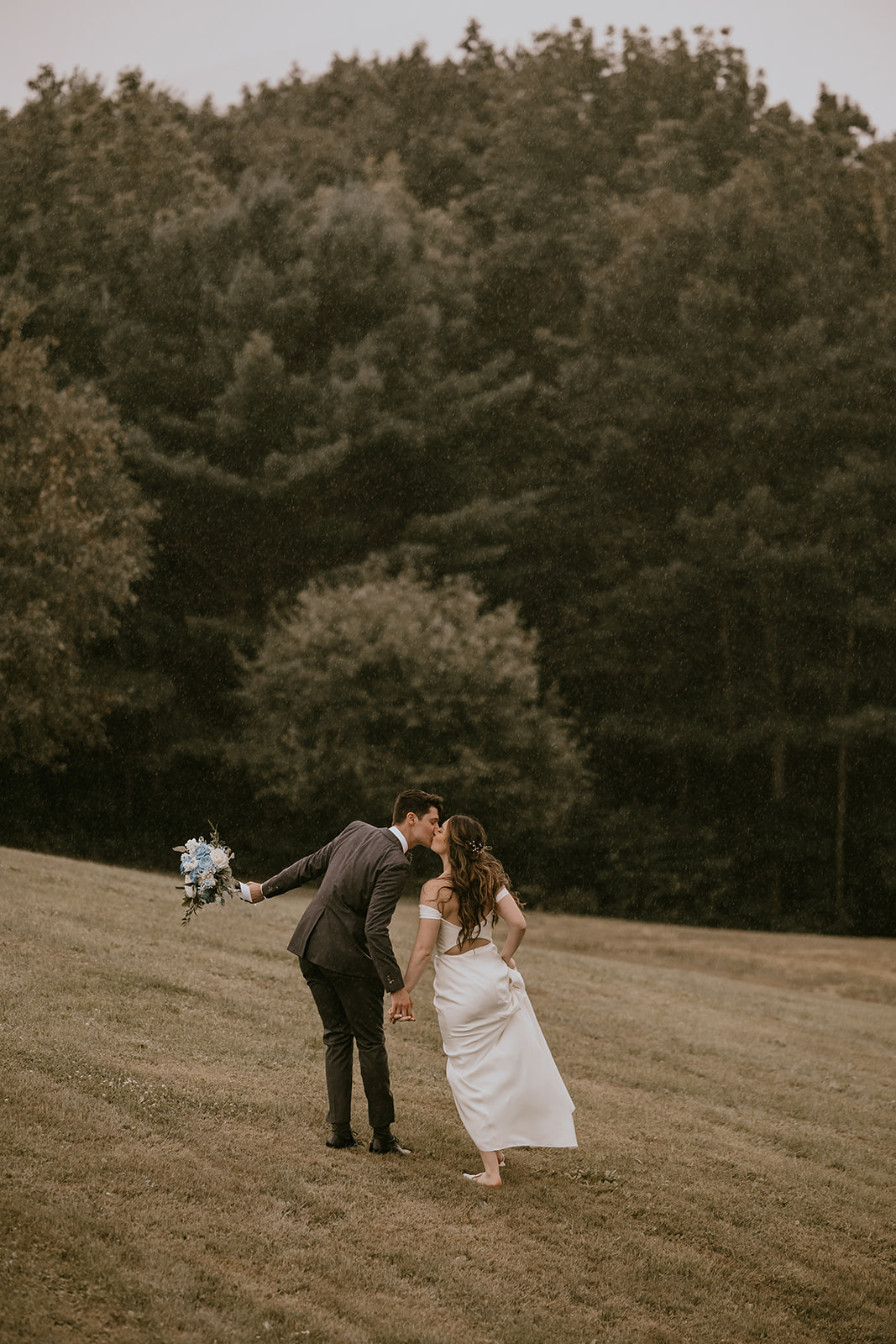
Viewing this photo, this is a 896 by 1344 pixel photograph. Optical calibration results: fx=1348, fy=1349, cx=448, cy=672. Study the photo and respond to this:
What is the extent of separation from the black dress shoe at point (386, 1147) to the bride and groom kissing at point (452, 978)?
40 centimetres

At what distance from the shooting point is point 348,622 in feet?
96.4

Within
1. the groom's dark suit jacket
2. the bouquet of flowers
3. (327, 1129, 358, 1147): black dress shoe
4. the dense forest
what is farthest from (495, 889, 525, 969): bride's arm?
the dense forest

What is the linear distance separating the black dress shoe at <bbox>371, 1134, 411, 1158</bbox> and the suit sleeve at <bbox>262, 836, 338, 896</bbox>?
1.54 m

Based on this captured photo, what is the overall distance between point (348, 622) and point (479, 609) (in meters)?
7.49

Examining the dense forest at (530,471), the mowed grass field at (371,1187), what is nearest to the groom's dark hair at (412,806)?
the mowed grass field at (371,1187)

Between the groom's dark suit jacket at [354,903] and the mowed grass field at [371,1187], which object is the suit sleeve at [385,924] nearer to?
the groom's dark suit jacket at [354,903]

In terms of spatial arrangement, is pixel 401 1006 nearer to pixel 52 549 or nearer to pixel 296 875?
pixel 296 875

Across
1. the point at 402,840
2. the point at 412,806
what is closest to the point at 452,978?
the point at 402,840

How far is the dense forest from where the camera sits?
34875 mm

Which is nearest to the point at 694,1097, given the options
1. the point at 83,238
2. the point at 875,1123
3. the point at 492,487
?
the point at 875,1123

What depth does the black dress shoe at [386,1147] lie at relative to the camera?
7730mm

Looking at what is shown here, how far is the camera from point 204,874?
7.88 meters

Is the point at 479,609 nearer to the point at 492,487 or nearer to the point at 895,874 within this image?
the point at 492,487

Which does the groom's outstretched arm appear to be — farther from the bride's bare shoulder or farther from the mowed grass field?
the mowed grass field
